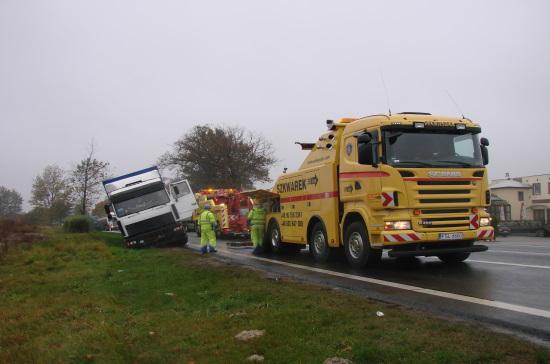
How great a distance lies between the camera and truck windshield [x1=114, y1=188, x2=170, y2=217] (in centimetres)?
1984

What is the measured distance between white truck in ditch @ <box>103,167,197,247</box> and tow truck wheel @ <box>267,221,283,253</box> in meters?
5.90

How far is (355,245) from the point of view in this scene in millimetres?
10492

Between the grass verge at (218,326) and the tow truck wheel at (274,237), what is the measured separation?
4903mm

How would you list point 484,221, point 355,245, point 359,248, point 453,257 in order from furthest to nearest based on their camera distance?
point 453,257
point 355,245
point 359,248
point 484,221

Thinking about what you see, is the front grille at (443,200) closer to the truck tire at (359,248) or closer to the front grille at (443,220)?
the front grille at (443,220)

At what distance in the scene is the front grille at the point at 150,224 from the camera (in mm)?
19625

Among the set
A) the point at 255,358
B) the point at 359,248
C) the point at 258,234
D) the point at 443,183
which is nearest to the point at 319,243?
the point at 359,248

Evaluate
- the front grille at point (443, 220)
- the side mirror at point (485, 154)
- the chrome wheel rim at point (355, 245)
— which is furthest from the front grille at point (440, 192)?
the chrome wheel rim at point (355, 245)

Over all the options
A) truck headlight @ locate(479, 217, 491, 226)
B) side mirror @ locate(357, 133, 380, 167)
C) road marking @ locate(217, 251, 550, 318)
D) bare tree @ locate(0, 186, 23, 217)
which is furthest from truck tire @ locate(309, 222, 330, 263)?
bare tree @ locate(0, 186, 23, 217)

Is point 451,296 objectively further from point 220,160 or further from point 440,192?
point 220,160

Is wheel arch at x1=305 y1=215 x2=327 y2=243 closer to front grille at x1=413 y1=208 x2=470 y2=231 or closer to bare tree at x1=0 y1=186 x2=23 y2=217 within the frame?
front grille at x1=413 y1=208 x2=470 y2=231

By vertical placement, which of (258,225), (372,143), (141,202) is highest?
(372,143)

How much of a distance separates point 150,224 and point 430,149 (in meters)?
12.8

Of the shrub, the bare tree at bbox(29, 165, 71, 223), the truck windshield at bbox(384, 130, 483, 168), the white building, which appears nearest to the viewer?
the truck windshield at bbox(384, 130, 483, 168)
